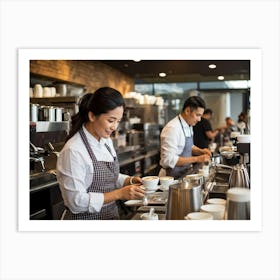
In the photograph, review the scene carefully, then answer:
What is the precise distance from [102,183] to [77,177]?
21 cm

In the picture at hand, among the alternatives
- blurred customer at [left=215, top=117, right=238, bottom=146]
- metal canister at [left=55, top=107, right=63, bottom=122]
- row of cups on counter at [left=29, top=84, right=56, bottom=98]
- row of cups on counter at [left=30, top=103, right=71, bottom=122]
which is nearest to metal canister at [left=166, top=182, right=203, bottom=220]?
row of cups on counter at [left=30, top=103, right=71, bottom=122]

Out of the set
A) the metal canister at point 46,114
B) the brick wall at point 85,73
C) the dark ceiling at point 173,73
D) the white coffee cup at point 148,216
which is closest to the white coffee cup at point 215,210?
the white coffee cup at point 148,216

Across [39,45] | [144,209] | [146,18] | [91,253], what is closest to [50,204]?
[91,253]

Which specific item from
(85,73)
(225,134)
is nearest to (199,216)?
(85,73)

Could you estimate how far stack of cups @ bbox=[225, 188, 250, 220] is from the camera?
68.0 inches

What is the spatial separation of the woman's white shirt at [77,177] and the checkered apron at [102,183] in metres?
0.03

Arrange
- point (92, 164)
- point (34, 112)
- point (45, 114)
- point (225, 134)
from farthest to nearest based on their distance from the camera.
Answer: point (225, 134) → point (45, 114) → point (34, 112) → point (92, 164)

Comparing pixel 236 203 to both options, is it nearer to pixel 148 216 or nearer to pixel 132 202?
pixel 148 216

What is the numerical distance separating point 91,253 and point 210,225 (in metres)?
0.67

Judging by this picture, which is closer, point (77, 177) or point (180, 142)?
point (77, 177)

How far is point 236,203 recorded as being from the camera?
1.74 metres

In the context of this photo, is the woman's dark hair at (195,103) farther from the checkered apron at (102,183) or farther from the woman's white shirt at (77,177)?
the woman's white shirt at (77,177)

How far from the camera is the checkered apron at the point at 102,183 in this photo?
201 cm
